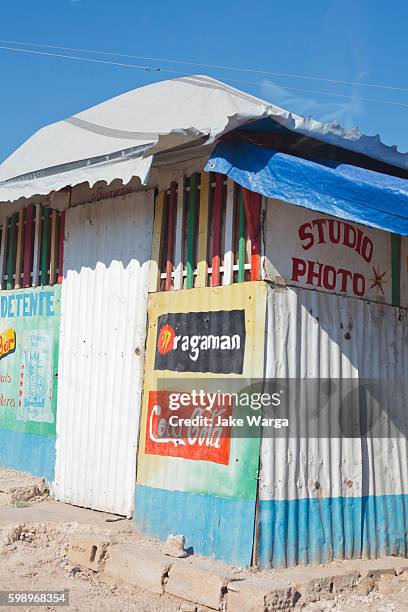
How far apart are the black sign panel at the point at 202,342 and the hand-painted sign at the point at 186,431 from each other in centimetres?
29

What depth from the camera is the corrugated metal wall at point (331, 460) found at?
5.69 metres

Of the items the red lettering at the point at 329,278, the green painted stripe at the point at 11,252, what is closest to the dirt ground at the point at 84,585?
the red lettering at the point at 329,278

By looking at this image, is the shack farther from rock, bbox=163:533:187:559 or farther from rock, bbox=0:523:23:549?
rock, bbox=0:523:23:549

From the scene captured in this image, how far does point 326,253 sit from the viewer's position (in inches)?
247

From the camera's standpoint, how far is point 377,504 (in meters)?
6.32

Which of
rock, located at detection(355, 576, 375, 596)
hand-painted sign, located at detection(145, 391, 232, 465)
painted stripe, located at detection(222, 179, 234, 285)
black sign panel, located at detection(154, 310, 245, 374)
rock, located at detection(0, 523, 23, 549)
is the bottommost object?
rock, located at detection(355, 576, 375, 596)

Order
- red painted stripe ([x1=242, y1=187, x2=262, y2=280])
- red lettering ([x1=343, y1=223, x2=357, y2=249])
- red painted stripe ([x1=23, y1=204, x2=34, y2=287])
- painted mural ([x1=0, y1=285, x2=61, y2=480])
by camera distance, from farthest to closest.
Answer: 1. red painted stripe ([x1=23, y1=204, x2=34, y2=287])
2. painted mural ([x1=0, y1=285, x2=61, y2=480])
3. red lettering ([x1=343, y1=223, x2=357, y2=249])
4. red painted stripe ([x1=242, y1=187, x2=262, y2=280])

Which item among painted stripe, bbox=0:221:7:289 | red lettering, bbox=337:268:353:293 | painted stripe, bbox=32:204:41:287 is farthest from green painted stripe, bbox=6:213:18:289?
red lettering, bbox=337:268:353:293

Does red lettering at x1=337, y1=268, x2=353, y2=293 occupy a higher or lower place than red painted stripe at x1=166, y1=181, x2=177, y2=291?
lower

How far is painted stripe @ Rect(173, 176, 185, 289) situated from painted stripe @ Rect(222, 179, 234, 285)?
21.6 inches

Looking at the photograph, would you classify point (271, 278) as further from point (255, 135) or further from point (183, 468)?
point (183, 468)

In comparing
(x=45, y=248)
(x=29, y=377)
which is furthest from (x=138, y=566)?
(x=45, y=248)

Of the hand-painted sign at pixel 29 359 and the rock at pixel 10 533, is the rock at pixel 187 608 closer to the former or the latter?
the rock at pixel 10 533

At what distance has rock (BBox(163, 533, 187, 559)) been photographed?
5737 mm
